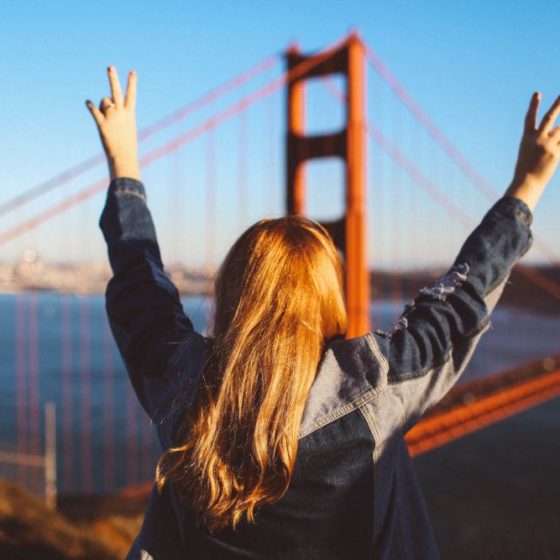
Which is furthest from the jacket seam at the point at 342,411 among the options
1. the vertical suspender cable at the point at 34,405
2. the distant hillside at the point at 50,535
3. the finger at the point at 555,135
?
the vertical suspender cable at the point at 34,405

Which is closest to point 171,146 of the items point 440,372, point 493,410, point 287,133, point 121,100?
point 287,133

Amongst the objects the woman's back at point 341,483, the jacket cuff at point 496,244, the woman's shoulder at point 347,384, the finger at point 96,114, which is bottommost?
the woman's back at point 341,483

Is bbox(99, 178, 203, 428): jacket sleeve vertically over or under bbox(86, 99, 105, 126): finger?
under

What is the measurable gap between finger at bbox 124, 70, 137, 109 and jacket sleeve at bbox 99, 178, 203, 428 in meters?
0.19

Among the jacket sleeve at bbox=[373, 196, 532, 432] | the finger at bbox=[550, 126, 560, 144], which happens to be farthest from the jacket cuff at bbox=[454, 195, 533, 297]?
the finger at bbox=[550, 126, 560, 144]

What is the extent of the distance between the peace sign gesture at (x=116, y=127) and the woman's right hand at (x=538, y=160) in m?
0.67

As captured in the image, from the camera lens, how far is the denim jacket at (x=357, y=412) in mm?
Result: 898

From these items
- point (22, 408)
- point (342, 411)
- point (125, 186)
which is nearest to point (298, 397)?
point (342, 411)

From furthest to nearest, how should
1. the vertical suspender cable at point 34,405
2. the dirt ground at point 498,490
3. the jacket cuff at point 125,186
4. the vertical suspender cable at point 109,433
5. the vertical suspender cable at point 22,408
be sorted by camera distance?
the vertical suspender cable at point 34,405, the vertical suspender cable at point 22,408, the vertical suspender cable at point 109,433, the dirt ground at point 498,490, the jacket cuff at point 125,186

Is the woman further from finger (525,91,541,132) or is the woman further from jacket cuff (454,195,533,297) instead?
finger (525,91,541,132)

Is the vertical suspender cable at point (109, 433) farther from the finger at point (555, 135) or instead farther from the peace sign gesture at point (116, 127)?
the finger at point (555, 135)

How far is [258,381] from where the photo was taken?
917mm

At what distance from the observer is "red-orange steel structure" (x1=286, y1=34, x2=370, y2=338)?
16.6 feet

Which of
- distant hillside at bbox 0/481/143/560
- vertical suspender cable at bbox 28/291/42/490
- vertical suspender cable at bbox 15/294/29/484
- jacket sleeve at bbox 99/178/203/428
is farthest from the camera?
vertical suspender cable at bbox 28/291/42/490
